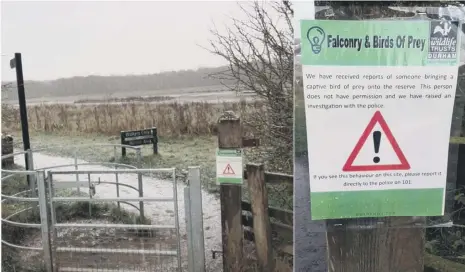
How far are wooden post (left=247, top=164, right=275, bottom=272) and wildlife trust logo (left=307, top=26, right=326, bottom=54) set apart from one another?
0.89m

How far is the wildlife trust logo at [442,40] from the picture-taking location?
1922 mm

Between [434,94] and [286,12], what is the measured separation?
1.62 m

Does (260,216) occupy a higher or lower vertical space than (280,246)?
higher

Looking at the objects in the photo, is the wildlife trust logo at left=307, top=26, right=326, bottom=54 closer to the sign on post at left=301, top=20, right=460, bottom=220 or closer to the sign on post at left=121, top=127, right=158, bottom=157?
the sign on post at left=301, top=20, right=460, bottom=220

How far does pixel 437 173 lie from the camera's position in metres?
2.05

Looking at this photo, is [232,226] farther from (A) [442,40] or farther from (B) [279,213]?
(A) [442,40]

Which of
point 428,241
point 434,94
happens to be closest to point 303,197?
point 434,94

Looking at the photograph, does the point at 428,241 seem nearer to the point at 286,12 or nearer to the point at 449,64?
the point at 449,64

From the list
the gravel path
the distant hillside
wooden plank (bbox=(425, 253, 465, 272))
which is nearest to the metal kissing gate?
the gravel path

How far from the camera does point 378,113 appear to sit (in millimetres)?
1970

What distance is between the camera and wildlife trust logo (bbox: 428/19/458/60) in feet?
6.31

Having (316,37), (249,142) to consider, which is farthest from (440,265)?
(316,37)

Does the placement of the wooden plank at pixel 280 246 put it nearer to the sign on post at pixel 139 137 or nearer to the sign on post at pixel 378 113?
the sign on post at pixel 378 113

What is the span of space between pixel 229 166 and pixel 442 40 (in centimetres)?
137
